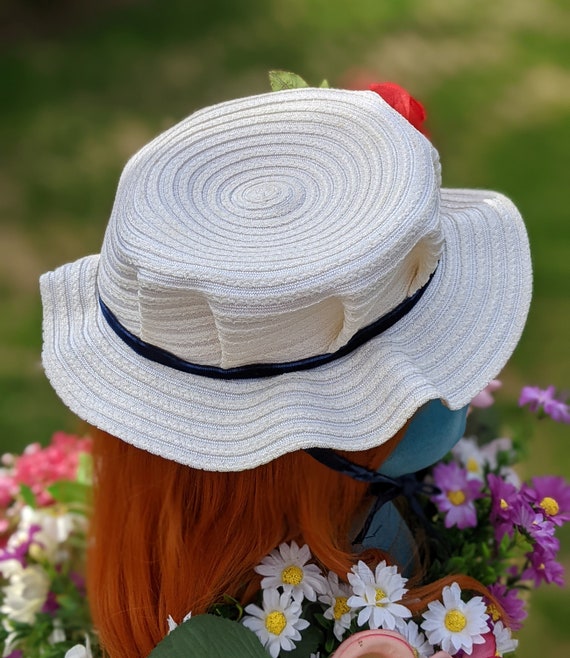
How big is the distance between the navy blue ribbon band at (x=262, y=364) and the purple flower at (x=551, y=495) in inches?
12.6

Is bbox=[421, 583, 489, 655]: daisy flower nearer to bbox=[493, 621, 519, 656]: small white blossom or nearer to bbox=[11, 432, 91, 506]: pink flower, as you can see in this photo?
bbox=[493, 621, 519, 656]: small white blossom

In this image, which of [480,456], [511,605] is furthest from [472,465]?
[511,605]

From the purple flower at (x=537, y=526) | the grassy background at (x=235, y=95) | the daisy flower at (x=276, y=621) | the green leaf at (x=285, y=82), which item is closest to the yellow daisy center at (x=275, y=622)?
the daisy flower at (x=276, y=621)

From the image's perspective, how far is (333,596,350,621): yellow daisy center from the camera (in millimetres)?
901

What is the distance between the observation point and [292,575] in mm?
915

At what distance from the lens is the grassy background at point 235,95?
9.10 feet

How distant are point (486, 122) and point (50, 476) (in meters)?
3.02

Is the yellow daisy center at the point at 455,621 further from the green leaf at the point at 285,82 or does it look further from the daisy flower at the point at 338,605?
the green leaf at the point at 285,82

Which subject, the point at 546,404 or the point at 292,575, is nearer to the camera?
the point at 292,575

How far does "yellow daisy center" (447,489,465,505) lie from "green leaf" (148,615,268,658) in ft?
1.26

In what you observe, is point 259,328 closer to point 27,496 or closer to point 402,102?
point 402,102

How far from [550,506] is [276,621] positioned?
372mm

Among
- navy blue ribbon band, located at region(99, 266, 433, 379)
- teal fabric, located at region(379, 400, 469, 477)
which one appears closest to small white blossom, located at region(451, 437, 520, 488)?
teal fabric, located at region(379, 400, 469, 477)

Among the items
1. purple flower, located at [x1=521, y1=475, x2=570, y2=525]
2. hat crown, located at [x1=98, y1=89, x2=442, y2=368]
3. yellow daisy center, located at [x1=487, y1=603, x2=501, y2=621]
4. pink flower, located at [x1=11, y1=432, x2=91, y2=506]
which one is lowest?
pink flower, located at [x1=11, y1=432, x2=91, y2=506]
